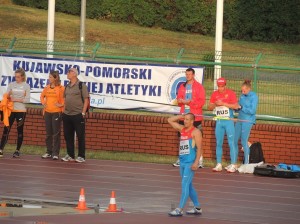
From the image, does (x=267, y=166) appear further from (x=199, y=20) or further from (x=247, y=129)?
(x=199, y=20)

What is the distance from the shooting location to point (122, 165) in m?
21.1

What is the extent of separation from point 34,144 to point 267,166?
5.94 metres

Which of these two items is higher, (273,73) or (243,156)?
(273,73)

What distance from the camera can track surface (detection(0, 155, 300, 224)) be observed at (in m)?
14.7

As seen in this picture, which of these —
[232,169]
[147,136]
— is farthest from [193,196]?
[147,136]

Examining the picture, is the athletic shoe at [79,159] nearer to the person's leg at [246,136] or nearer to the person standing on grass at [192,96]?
the person standing on grass at [192,96]

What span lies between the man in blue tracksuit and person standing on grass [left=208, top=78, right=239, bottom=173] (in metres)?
0.21

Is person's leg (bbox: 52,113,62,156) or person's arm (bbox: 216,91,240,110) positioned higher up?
person's arm (bbox: 216,91,240,110)

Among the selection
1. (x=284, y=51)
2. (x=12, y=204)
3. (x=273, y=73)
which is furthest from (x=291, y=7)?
(x=12, y=204)

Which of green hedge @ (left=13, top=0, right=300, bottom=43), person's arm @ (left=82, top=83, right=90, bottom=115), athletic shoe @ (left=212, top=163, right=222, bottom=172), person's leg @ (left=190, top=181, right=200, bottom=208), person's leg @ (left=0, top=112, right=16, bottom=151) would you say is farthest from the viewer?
green hedge @ (left=13, top=0, right=300, bottom=43)

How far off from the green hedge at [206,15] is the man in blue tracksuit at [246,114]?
31786mm

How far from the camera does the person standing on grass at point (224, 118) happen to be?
65.7 ft

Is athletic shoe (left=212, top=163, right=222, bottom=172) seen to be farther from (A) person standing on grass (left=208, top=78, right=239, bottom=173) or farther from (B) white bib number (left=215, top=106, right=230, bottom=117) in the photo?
(B) white bib number (left=215, top=106, right=230, bottom=117)

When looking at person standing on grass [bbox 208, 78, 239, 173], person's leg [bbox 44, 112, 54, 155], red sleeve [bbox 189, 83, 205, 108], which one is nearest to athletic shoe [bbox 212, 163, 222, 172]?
person standing on grass [bbox 208, 78, 239, 173]
